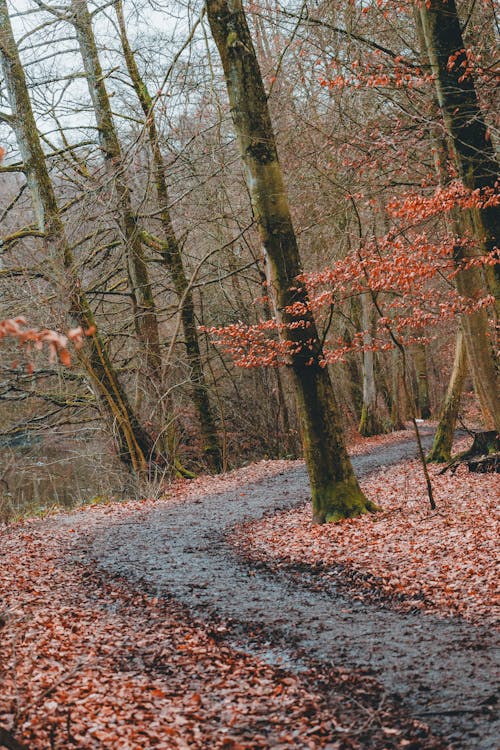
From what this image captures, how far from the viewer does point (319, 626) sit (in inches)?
232

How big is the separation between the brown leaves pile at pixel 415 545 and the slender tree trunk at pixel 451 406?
6.86 feet

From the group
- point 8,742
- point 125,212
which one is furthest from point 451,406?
point 8,742

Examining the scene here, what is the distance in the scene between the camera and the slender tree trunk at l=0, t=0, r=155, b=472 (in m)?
14.0

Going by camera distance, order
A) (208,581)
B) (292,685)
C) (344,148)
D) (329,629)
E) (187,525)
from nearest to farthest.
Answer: (292,685)
(329,629)
(208,581)
(187,525)
(344,148)

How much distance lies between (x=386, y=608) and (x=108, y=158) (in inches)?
499

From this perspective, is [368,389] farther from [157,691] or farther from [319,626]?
[157,691]

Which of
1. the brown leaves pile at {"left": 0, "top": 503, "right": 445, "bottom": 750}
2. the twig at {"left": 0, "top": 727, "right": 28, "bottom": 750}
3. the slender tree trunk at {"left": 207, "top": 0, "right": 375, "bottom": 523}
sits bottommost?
the brown leaves pile at {"left": 0, "top": 503, "right": 445, "bottom": 750}

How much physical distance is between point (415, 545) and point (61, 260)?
9.49m

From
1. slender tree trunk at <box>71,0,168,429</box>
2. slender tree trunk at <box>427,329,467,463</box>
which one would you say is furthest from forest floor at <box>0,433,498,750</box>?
slender tree trunk at <box>71,0,168,429</box>

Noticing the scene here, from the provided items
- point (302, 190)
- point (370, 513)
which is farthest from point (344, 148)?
point (370, 513)

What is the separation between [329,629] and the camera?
5820 mm

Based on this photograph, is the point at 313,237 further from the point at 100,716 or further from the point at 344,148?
the point at 100,716

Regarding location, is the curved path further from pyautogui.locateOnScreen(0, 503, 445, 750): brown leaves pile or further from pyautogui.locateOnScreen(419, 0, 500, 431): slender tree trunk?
pyautogui.locateOnScreen(419, 0, 500, 431): slender tree trunk

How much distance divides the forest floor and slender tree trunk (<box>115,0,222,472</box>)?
7667mm
